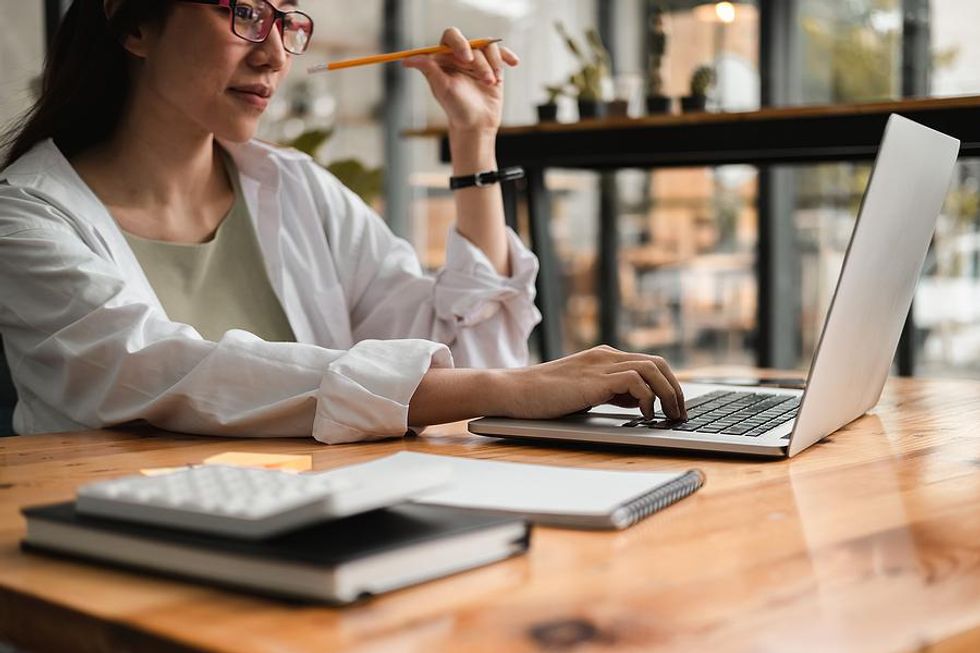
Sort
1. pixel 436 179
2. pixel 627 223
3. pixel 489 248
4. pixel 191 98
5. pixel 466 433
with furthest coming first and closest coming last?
pixel 436 179, pixel 627 223, pixel 489 248, pixel 191 98, pixel 466 433

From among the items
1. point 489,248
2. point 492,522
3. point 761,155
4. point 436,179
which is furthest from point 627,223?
point 492,522

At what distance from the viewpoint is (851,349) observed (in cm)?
99

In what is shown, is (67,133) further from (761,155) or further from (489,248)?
(761,155)

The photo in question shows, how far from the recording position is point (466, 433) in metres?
1.14

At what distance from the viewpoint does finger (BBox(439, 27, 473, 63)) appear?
5.00ft

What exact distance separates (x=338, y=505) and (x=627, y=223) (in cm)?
419

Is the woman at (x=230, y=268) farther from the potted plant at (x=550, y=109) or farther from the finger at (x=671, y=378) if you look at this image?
the potted plant at (x=550, y=109)

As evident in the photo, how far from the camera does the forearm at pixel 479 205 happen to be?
5.34 feet

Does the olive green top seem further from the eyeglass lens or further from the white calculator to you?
the white calculator

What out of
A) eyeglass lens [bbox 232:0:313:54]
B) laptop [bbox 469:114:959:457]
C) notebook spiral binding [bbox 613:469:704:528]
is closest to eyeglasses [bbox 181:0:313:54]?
eyeglass lens [bbox 232:0:313:54]

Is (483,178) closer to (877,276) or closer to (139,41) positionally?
(139,41)

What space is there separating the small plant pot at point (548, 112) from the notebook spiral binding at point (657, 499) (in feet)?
6.95

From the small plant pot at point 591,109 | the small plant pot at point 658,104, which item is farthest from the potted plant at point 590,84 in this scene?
the small plant pot at point 658,104

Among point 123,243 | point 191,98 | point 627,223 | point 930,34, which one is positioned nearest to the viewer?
point 123,243
